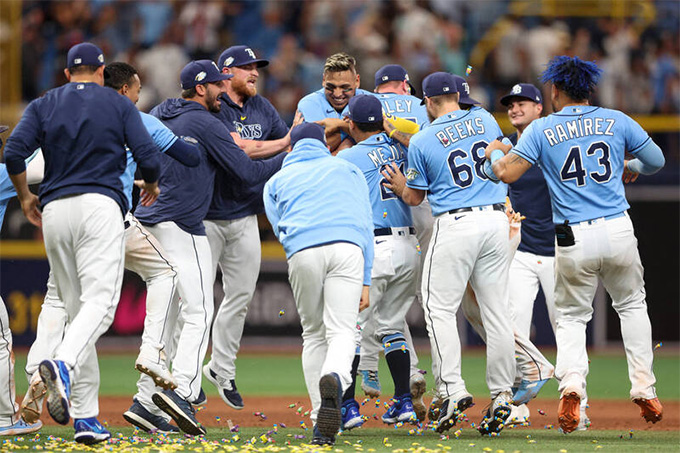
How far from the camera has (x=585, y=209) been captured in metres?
7.03

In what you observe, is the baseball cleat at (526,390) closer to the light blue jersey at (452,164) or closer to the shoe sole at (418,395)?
the shoe sole at (418,395)

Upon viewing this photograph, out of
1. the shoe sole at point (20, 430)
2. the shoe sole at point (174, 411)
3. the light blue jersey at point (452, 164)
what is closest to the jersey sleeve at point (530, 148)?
the light blue jersey at point (452, 164)

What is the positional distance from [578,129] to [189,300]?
10.4 feet

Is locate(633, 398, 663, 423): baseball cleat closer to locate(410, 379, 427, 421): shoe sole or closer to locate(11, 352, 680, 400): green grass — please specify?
locate(410, 379, 427, 421): shoe sole

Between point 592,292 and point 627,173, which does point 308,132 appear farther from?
point 627,173

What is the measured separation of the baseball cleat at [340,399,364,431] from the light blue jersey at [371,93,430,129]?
95.6 inches

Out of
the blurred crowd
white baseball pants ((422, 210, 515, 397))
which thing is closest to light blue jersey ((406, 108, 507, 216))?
white baseball pants ((422, 210, 515, 397))

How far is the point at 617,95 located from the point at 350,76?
897 centimetres

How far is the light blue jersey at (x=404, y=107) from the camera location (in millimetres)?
8344

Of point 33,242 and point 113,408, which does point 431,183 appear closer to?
point 113,408

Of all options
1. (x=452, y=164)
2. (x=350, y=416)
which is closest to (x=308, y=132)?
(x=452, y=164)

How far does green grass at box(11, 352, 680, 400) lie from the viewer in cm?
1112

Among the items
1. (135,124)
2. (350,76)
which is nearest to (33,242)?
(350,76)

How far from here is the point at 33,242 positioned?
14.5 meters
